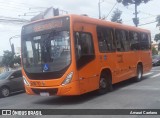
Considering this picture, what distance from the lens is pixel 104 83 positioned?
12.5 meters

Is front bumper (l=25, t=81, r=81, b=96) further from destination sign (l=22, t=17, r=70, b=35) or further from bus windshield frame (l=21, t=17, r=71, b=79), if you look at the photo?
destination sign (l=22, t=17, r=70, b=35)

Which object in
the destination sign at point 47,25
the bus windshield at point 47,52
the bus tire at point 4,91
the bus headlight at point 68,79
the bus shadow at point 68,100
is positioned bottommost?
the bus tire at point 4,91

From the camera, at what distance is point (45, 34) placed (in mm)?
10891

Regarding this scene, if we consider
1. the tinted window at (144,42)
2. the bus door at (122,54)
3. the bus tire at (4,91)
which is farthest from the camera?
the tinted window at (144,42)

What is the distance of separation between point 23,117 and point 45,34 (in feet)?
11.3

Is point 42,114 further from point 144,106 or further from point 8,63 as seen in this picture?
point 8,63

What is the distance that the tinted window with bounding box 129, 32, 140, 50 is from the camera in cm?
1571

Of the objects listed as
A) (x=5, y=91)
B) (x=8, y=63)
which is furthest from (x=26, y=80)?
(x=8, y=63)

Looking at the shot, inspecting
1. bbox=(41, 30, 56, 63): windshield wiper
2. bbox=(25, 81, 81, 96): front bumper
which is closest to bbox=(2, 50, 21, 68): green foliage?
bbox=(41, 30, 56, 63): windshield wiper

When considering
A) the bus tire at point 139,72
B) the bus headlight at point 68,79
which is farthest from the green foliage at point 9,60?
the bus headlight at point 68,79

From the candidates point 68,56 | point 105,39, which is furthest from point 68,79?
point 105,39

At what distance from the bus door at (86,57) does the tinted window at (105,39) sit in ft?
1.84

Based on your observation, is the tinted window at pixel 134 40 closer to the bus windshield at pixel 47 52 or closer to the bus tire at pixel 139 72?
the bus tire at pixel 139 72

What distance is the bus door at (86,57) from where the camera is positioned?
10.5 metres
